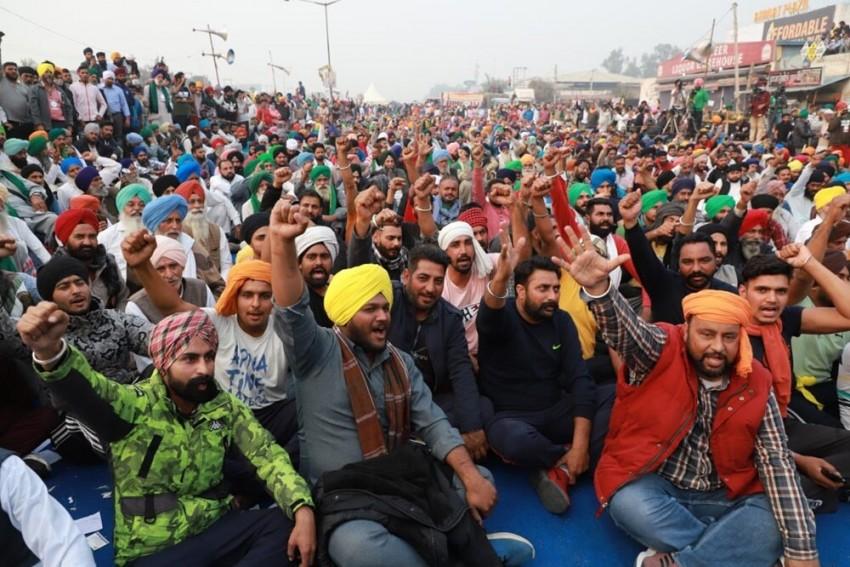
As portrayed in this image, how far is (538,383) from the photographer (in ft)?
10.9

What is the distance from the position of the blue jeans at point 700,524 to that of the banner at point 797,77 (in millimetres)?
26373

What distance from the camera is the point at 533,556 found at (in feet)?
8.61

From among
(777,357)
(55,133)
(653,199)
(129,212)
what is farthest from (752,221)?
(55,133)

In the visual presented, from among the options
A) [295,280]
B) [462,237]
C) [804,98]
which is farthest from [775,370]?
[804,98]

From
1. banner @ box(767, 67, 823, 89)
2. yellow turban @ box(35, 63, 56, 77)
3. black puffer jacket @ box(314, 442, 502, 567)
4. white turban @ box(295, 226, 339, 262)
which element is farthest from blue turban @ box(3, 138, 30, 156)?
banner @ box(767, 67, 823, 89)

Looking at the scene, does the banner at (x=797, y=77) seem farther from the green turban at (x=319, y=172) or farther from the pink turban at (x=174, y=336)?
the pink turban at (x=174, y=336)

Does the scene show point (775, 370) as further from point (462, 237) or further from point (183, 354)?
point (183, 354)

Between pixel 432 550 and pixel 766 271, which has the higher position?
pixel 766 271

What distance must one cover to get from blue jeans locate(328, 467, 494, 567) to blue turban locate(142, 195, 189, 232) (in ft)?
11.9

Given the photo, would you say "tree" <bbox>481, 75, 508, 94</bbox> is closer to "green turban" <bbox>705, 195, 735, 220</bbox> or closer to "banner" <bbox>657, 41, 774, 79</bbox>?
"banner" <bbox>657, 41, 774, 79</bbox>

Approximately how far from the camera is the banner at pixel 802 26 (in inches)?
1271

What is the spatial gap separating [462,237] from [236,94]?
15.2 meters

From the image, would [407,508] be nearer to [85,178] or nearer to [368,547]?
[368,547]

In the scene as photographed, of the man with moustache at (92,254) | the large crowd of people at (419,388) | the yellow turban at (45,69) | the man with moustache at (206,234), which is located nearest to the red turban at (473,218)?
the large crowd of people at (419,388)
